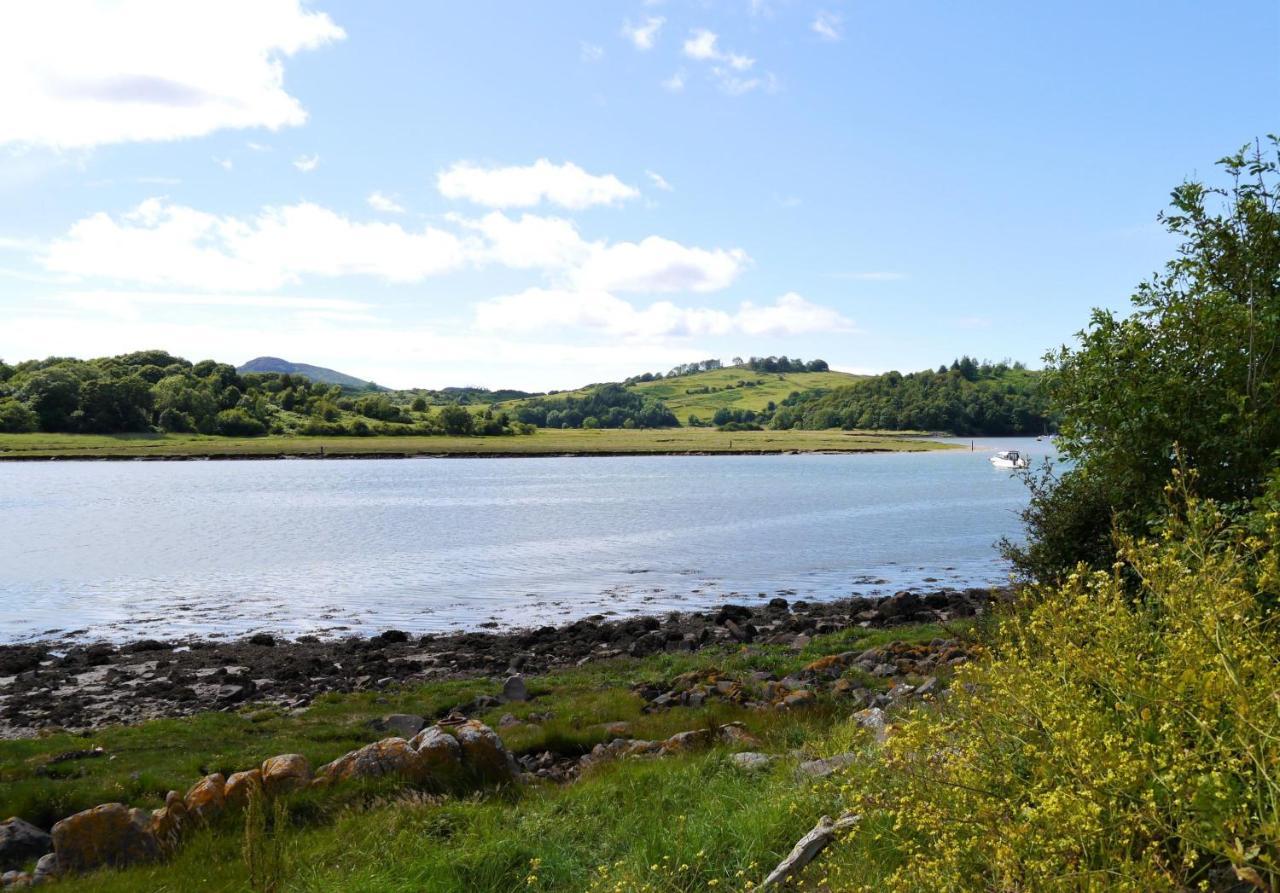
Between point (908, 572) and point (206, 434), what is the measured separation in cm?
15437

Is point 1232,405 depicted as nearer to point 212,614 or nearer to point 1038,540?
point 1038,540

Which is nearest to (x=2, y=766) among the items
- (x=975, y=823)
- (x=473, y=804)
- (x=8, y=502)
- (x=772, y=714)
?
(x=473, y=804)

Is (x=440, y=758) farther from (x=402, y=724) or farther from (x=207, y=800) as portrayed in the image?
(x=402, y=724)

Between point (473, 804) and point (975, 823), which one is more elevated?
point (975, 823)

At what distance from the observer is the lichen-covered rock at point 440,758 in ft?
39.5

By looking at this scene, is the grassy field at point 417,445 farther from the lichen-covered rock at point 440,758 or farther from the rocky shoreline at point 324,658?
the lichen-covered rock at point 440,758

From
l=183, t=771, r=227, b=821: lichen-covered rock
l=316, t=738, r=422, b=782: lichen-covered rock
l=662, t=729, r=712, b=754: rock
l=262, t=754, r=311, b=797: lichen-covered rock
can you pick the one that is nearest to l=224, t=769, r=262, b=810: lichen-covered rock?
l=183, t=771, r=227, b=821: lichen-covered rock

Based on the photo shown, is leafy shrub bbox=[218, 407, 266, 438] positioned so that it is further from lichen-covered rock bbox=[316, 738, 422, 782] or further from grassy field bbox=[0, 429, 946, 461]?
lichen-covered rock bbox=[316, 738, 422, 782]

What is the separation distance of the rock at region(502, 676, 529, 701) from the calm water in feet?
34.0

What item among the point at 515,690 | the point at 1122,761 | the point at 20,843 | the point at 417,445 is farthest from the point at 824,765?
the point at 417,445

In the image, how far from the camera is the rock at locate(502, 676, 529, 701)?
64.2 ft

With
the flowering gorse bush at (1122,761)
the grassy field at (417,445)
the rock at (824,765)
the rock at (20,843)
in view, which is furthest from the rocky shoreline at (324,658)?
the grassy field at (417,445)

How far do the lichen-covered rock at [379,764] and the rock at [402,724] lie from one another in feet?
13.1

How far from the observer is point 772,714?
15.4 metres
